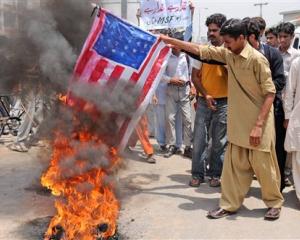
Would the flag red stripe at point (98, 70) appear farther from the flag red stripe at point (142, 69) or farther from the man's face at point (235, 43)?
the man's face at point (235, 43)

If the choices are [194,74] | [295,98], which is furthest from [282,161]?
[194,74]

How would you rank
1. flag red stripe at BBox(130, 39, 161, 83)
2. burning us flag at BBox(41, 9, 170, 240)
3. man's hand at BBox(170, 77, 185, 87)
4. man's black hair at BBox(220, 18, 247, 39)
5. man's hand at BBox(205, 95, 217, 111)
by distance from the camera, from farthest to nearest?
1. man's hand at BBox(170, 77, 185, 87)
2. man's hand at BBox(205, 95, 217, 111)
3. flag red stripe at BBox(130, 39, 161, 83)
4. man's black hair at BBox(220, 18, 247, 39)
5. burning us flag at BBox(41, 9, 170, 240)

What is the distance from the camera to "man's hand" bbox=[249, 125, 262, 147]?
453cm

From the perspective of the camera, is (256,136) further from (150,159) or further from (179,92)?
(179,92)

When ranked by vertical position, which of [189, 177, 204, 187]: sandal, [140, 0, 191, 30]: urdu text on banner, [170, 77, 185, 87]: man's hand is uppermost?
[140, 0, 191, 30]: urdu text on banner

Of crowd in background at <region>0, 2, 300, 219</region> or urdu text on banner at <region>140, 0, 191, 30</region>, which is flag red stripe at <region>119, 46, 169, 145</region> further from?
urdu text on banner at <region>140, 0, 191, 30</region>

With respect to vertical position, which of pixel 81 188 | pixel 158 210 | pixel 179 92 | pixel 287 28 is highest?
pixel 287 28

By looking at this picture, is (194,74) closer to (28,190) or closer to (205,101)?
(205,101)

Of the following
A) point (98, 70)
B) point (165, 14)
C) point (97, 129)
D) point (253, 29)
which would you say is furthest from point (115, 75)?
point (165, 14)

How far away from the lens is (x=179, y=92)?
7625mm

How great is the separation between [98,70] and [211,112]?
67.8 inches

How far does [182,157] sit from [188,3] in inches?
101

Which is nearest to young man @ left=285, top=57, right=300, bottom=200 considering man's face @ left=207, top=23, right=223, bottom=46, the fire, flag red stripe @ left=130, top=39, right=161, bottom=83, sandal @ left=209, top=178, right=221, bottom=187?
man's face @ left=207, top=23, right=223, bottom=46

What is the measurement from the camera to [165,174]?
6.49m
